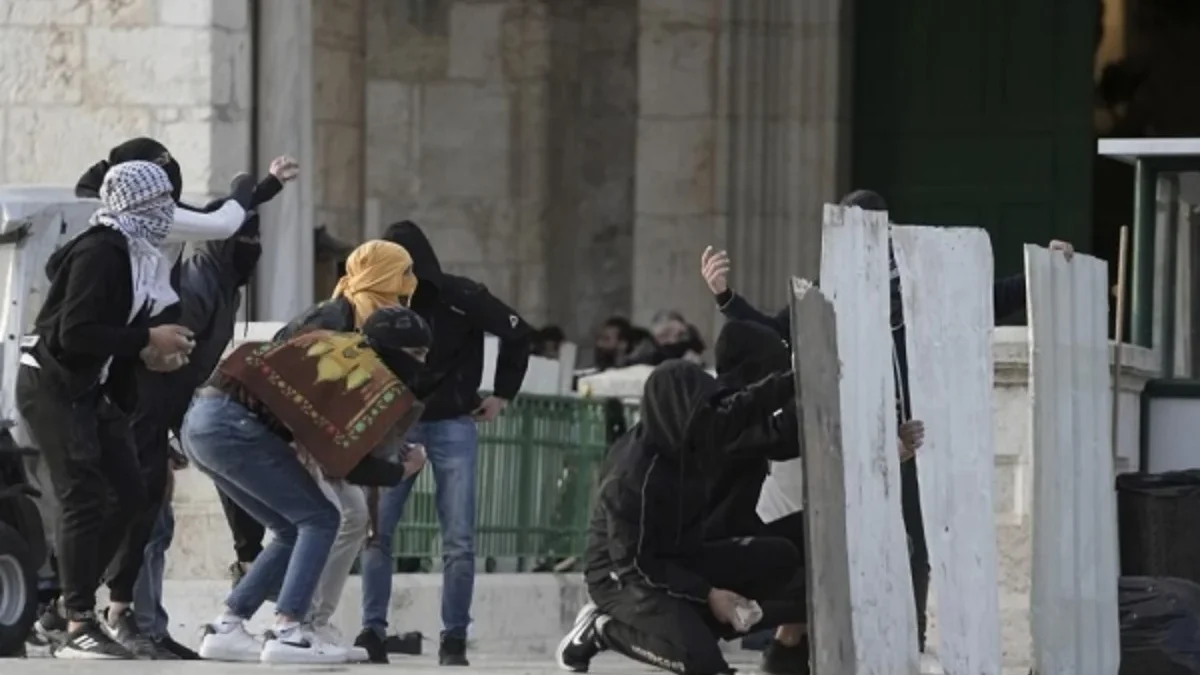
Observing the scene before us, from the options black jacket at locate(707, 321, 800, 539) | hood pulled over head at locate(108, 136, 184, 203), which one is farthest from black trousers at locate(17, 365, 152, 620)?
black jacket at locate(707, 321, 800, 539)

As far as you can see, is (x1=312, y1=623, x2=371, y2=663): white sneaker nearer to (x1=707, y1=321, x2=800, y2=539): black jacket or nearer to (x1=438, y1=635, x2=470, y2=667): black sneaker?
(x1=438, y1=635, x2=470, y2=667): black sneaker

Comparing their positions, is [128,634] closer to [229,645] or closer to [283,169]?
[229,645]

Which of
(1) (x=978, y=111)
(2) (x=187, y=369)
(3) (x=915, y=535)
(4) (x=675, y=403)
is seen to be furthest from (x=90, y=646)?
(1) (x=978, y=111)

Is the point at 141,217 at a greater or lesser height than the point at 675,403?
greater

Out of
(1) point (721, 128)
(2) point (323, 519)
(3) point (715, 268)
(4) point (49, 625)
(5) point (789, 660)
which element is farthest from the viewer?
(1) point (721, 128)

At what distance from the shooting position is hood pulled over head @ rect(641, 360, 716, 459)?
1252 cm

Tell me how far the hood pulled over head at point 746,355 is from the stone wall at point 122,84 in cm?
533

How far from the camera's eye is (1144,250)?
16141mm

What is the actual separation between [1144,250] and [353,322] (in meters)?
3.87

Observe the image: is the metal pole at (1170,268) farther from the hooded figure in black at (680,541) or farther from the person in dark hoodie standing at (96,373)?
the person in dark hoodie standing at (96,373)

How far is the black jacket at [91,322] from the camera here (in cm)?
1275

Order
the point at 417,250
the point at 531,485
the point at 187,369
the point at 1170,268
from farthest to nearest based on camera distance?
the point at 531,485, the point at 1170,268, the point at 417,250, the point at 187,369

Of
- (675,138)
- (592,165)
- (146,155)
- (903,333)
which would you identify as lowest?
(903,333)

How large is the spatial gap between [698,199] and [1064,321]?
11.6m
